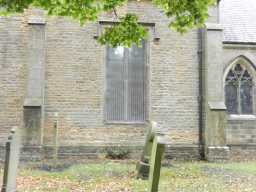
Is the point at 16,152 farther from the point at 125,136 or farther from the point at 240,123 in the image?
the point at 240,123

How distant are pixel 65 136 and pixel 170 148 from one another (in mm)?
3786

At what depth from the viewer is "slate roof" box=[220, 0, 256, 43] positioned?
18.4 meters

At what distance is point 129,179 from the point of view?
10453mm

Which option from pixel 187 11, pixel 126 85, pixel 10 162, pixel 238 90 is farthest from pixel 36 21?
pixel 238 90

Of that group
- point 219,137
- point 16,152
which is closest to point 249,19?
point 219,137

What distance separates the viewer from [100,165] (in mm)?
13375

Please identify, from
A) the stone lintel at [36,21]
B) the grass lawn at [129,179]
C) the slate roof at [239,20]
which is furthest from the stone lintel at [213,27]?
the stone lintel at [36,21]

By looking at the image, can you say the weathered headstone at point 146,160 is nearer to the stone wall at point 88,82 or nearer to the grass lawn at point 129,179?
the grass lawn at point 129,179

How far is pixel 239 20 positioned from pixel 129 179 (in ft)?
38.9

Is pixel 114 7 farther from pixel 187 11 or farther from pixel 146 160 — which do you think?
pixel 146 160

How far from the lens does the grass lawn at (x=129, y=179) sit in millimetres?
9148

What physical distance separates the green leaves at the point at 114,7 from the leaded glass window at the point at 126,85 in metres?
5.14

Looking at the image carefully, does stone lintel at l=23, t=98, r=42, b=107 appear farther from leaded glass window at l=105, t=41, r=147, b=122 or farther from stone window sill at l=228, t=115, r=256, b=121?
stone window sill at l=228, t=115, r=256, b=121

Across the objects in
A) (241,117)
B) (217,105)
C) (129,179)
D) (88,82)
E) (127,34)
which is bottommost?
(129,179)
